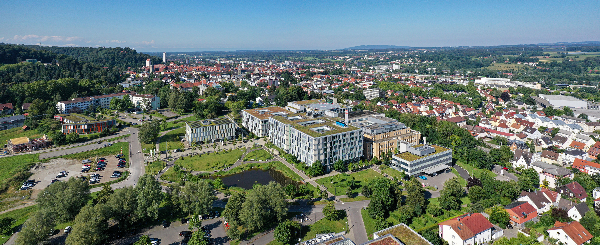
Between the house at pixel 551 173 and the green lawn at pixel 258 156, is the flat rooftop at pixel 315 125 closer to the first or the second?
the green lawn at pixel 258 156

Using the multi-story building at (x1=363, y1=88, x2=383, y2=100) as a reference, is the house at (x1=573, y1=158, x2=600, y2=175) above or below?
below

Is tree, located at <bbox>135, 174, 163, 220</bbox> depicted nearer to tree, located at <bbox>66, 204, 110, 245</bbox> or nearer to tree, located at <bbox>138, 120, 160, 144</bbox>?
tree, located at <bbox>66, 204, 110, 245</bbox>

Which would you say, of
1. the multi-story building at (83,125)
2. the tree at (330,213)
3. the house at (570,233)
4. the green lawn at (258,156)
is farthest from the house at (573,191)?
the multi-story building at (83,125)

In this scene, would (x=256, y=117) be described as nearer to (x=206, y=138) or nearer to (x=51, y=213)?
(x=206, y=138)

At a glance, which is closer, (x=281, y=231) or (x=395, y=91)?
(x=281, y=231)

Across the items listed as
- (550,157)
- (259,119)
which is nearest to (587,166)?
(550,157)

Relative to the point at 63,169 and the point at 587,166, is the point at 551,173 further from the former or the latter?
the point at 63,169

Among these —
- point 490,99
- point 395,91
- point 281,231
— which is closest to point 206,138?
point 281,231

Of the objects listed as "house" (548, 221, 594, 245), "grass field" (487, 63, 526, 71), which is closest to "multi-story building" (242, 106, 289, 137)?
"house" (548, 221, 594, 245)
